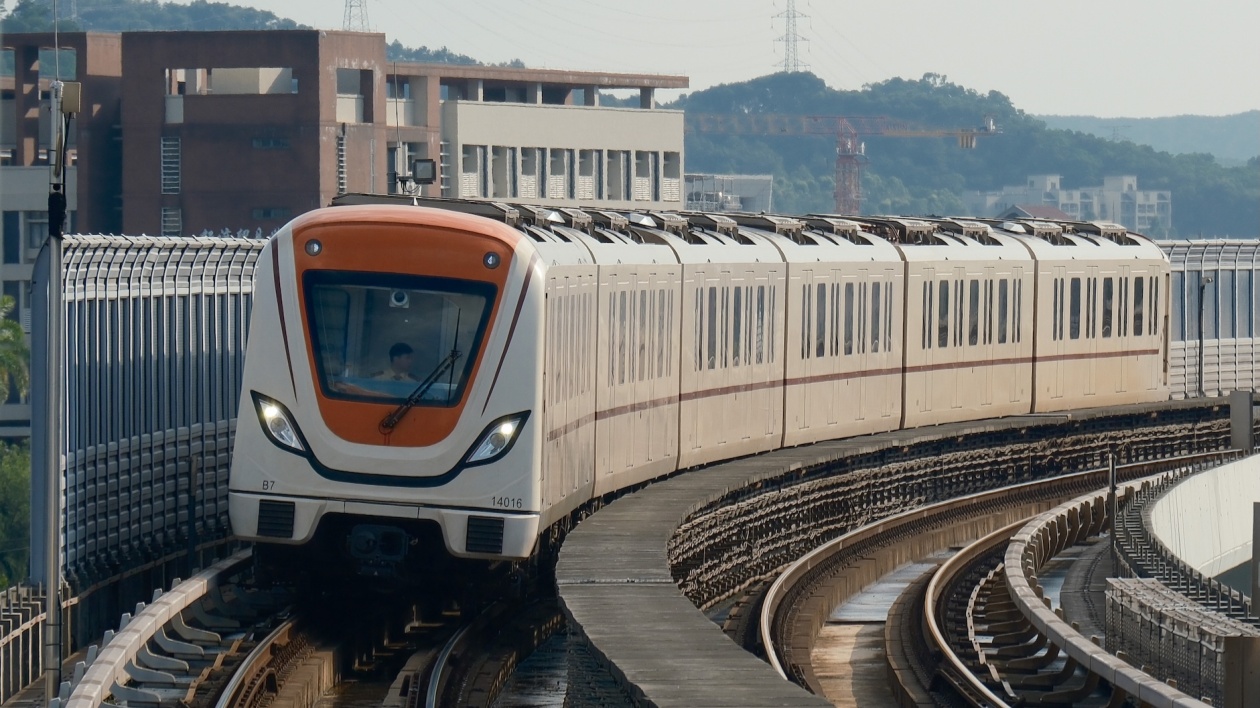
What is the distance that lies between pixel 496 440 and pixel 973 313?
15316 mm

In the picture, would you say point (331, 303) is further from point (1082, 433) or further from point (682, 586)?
point (1082, 433)

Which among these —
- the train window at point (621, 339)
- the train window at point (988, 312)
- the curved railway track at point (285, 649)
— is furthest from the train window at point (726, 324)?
the train window at point (988, 312)

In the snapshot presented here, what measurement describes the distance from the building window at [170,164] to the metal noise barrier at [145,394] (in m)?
57.1

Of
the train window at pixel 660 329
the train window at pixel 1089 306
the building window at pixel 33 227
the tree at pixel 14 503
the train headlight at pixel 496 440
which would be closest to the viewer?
the train headlight at pixel 496 440

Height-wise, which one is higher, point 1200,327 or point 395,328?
point 395,328

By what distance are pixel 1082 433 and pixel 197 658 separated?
20778 mm

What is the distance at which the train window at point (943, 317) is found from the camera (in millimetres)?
29375

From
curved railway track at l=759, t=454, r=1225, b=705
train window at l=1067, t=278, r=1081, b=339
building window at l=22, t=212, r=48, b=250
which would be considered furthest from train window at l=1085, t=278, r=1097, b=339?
building window at l=22, t=212, r=48, b=250

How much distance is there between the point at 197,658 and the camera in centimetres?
1486

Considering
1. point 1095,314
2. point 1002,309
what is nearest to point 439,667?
point 1002,309

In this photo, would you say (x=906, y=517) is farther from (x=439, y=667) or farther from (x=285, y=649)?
(x=285, y=649)

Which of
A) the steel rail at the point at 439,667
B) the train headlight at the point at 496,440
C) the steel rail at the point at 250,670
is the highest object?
the train headlight at the point at 496,440

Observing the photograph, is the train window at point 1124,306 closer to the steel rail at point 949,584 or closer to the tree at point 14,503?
the steel rail at point 949,584

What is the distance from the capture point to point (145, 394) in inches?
727
